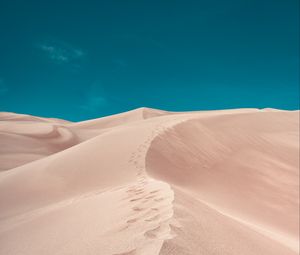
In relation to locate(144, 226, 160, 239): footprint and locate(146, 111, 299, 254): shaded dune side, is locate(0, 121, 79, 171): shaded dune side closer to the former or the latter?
locate(146, 111, 299, 254): shaded dune side

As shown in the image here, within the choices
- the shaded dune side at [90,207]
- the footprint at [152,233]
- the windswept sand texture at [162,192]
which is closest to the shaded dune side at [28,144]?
the windswept sand texture at [162,192]

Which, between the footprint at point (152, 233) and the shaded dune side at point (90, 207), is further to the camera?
the shaded dune side at point (90, 207)

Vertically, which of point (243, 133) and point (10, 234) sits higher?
point (243, 133)

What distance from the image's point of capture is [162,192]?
3621mm

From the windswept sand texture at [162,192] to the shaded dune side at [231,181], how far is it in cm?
3

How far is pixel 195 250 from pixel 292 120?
17244 mm

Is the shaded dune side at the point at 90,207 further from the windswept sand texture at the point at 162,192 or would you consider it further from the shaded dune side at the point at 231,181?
the shaded dune side at the point at 231,181

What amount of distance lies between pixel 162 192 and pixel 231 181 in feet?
15.2

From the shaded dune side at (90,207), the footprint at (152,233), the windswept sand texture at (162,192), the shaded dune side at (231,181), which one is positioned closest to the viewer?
the footprint at (152,233)

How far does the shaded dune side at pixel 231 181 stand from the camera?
2.90 m

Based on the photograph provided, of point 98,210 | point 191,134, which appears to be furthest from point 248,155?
point 98,210

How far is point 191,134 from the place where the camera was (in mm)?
10195

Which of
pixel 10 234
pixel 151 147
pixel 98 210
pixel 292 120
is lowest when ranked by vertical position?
pixel 10 234

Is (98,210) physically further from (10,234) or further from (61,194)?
(61,194)
